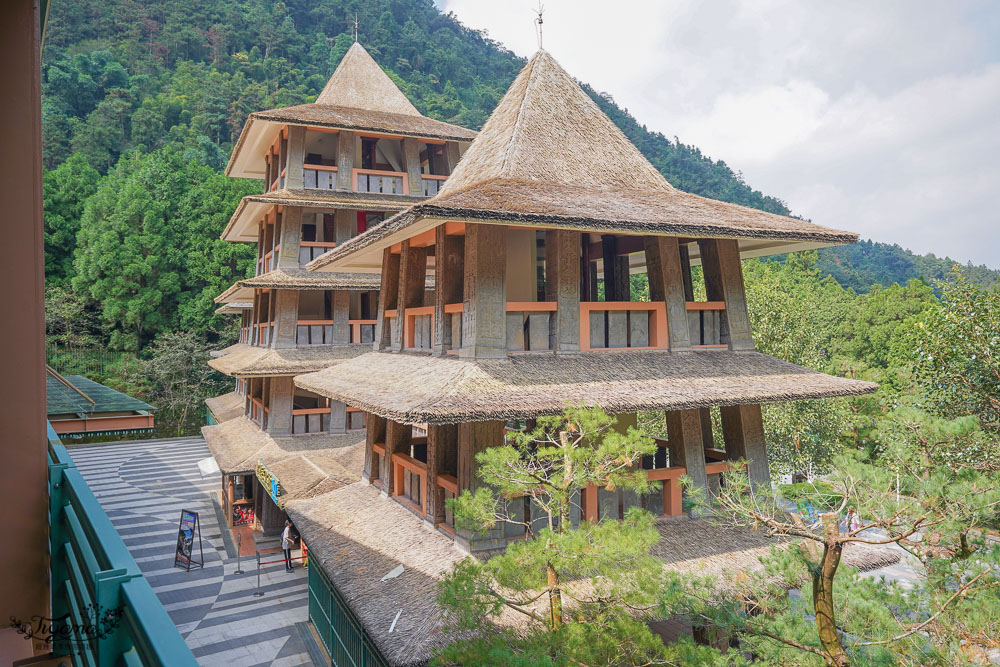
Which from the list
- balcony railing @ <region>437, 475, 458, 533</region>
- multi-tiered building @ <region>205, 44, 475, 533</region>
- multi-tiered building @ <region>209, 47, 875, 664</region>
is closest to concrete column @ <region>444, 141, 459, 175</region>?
multi-tiered building @ <region>205, 44, 475, 533</region>

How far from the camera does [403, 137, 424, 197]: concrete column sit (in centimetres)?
1941

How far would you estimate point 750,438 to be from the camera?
33.7 ft

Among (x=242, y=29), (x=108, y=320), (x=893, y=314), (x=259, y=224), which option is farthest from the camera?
(x=242, y=29)

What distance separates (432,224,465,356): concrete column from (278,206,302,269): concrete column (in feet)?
32.9

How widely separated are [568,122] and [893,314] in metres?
36.1

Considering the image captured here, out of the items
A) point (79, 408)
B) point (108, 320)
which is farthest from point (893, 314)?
point (108, 320)

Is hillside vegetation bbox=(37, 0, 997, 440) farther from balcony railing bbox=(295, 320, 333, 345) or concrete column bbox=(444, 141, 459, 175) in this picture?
balcony railing bbox=(295, 320, 333, 345)

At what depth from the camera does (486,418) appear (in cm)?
704

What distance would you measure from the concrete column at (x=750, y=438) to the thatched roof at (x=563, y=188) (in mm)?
2720

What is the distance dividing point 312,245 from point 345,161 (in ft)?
Result: 8.56

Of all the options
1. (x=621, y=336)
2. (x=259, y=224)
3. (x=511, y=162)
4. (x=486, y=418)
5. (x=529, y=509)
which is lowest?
(x=529, y=509)

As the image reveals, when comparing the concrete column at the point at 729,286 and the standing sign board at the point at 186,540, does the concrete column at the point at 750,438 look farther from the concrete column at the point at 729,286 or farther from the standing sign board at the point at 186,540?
the standing sign board at the point at 186,540

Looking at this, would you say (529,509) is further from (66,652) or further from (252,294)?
(252,294)

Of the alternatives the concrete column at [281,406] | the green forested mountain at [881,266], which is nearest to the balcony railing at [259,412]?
the concrete column at [281,406]
